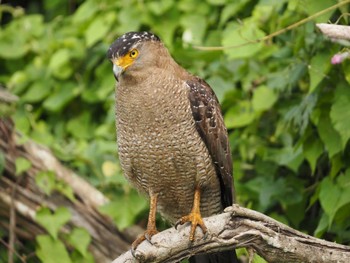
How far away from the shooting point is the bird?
17.3ft

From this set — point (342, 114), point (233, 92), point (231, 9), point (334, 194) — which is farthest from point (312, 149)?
point (231, 9)

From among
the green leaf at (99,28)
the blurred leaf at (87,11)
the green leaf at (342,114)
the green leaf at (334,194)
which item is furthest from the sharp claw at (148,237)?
the blurred leaf at (87,11)

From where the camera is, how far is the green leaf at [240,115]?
691cm

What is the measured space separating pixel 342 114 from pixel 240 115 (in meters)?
1.27

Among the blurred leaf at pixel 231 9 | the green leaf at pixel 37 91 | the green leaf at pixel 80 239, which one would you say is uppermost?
the blurred leaf at pixel 231 9

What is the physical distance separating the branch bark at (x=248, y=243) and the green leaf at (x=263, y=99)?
182cm

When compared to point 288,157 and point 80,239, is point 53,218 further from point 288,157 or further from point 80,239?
point 288,157

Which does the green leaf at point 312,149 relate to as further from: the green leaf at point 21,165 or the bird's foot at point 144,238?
the green leaf at point 21,165

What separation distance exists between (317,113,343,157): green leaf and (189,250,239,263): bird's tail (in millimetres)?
843

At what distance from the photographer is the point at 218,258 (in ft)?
18.8

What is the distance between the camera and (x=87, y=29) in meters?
8.41

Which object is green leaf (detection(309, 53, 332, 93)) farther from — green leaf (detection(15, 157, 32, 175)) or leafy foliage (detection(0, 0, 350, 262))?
green leaf (detection(15, 157, 32, 175))

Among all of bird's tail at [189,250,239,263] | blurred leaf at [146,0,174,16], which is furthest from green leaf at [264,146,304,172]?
blurred leaf at [146,0,174,16]

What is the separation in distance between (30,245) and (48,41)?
2133 millimetres
